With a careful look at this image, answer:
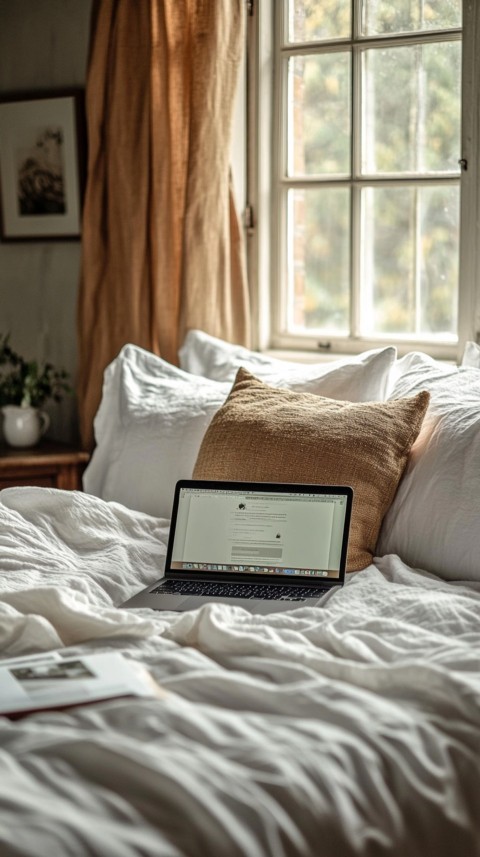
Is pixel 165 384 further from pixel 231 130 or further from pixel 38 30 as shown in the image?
pixel 38 30

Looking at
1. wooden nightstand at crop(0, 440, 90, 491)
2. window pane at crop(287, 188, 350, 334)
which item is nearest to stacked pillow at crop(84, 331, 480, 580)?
window pane at crop(287, 188, 350, 334)

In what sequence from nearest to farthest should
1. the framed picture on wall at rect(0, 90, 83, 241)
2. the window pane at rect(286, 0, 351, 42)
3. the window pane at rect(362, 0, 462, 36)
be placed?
the window pane at rect(362, 0, 462, 36), the window pane at rect(286, 0, 351, 42), the framed picture on wall at rect(0, 90, 83, 241)

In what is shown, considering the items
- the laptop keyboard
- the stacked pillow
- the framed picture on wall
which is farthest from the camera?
the framed picture on wall

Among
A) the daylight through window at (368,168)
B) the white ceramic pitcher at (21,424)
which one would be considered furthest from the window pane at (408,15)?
the white ceramic pitcher at (21,424)

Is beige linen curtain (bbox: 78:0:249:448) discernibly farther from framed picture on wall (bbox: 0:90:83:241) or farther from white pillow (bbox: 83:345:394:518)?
white pillow (bbox: 83:345:394:518)

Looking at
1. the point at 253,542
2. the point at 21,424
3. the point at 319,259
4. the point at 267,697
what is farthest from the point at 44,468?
the point at 267,697

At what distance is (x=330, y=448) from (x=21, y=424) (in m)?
1.58

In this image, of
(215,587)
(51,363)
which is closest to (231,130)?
(51,363)

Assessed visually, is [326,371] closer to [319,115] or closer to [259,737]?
[319,115]

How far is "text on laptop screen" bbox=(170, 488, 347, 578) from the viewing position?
1.97 m

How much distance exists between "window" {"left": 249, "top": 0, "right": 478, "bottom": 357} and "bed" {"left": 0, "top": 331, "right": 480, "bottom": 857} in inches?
27.2

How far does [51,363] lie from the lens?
3.72 m

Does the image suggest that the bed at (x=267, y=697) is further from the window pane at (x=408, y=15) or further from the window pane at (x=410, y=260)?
the window pane at (x=408, y=15)

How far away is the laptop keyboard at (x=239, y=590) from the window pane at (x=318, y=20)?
1820 mm
